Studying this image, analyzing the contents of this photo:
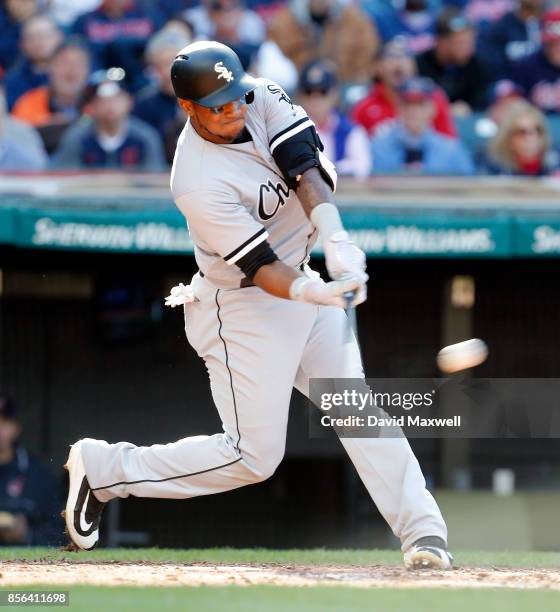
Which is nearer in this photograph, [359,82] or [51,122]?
[51,122]

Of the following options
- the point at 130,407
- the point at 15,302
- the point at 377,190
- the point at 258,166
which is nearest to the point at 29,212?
the point at 15,302

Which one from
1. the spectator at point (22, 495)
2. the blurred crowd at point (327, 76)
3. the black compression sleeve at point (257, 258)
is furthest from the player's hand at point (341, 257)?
the blurred crowd at point (327, 76)

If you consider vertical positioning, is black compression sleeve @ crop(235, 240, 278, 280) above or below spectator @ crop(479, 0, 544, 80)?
below

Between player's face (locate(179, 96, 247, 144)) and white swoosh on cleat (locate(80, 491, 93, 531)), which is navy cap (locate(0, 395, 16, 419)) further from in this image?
player's face (locate(179, 96, 247, 144))

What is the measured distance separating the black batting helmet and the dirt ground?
4.81 ft

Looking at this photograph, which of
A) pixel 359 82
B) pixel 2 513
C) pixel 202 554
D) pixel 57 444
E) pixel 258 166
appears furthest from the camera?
pixel 359 82

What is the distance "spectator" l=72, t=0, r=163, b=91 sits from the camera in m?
9.37

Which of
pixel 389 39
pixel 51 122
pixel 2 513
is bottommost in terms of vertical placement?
pixel 2 513

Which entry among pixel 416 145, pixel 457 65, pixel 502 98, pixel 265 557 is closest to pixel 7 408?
pixel 265 557

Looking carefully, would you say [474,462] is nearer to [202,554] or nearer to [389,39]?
[202,554]

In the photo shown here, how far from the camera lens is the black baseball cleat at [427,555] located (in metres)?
4.03

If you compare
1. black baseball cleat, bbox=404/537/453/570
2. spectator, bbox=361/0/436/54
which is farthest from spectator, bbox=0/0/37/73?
black baseball cleat, bbox=404/537/453/570

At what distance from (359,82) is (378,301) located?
243 centimetres

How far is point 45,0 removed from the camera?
32.8ft
